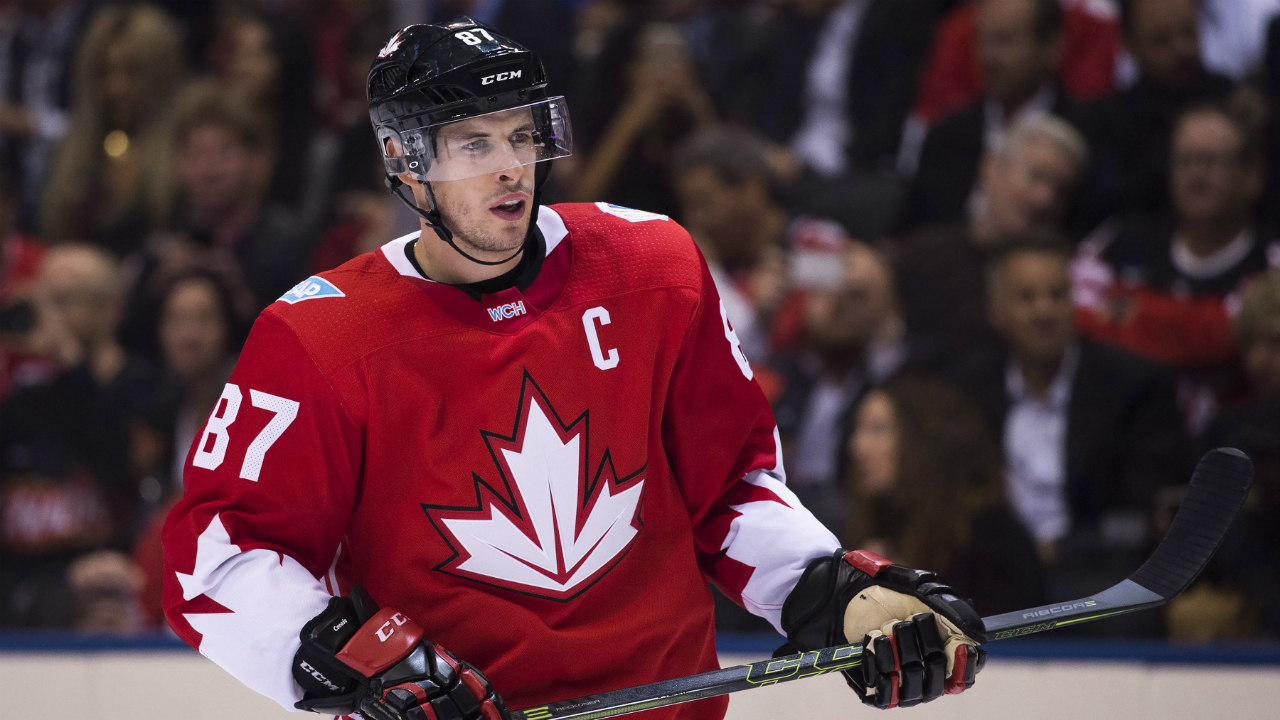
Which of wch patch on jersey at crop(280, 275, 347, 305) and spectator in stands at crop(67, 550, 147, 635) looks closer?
Answer: wch patch on jersey at crop(280, 275, 347, 305)

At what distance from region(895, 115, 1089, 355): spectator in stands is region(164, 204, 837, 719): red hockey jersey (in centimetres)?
196

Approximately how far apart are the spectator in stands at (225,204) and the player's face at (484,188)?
2.87 meters

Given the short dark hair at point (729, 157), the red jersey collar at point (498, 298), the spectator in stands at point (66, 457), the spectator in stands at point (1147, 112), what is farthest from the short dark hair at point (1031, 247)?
the spectator in stands at point (66, 457)

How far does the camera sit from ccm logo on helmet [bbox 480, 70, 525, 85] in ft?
5.67

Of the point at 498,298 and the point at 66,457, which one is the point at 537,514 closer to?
the point at 498,298

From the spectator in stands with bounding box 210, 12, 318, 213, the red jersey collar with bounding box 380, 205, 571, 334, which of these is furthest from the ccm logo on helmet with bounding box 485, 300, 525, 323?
the spectator in stands with bounding box 210, 12, 318, 213

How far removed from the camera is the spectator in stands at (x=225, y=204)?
4504 mm

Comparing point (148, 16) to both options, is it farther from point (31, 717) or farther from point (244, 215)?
point (31, 717)

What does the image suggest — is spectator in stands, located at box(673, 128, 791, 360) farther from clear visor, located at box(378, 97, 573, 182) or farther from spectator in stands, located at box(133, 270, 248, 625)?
clear visor, located at box(378, 97, 573, 182)

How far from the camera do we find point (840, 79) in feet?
14.4

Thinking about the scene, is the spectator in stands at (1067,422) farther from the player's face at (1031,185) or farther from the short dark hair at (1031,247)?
the player's face at (1031,185)

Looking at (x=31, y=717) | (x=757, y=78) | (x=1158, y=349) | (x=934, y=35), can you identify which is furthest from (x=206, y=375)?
(x=1158, y=349)

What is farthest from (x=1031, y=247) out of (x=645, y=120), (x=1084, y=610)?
(x=1084, y=610)

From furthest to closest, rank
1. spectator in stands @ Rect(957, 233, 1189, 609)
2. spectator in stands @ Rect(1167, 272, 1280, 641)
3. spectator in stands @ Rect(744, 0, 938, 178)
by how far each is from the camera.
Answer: spectator in stands @ Rect(744, 0, 938, 178) < spectator in stands @ Rect(957, 233, 1189, 609) < spectator in stands @ Rect(1167, 272, 1280, 641)
